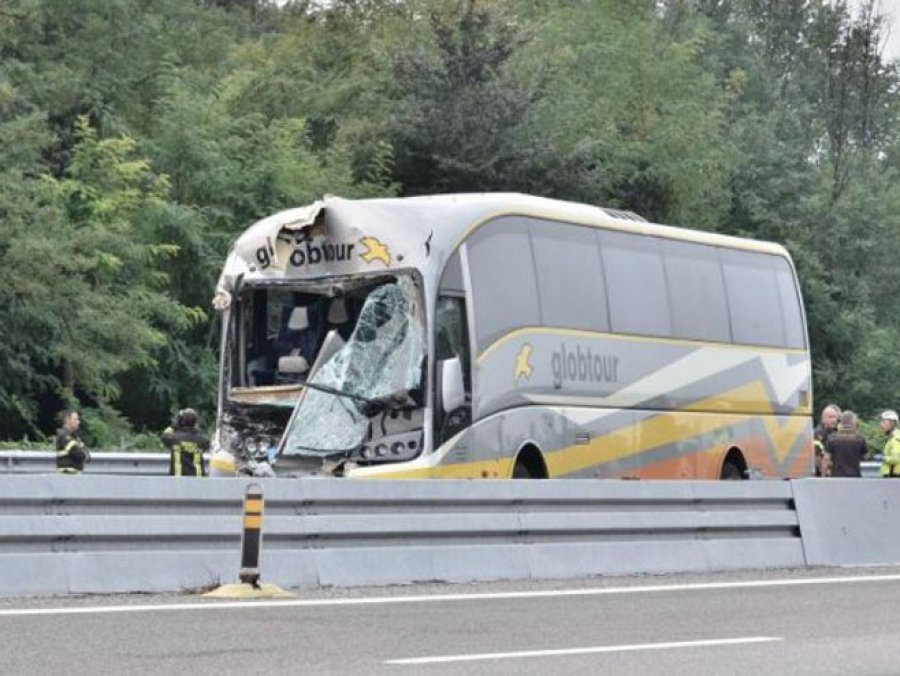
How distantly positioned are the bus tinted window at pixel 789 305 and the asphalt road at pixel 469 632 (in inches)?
497

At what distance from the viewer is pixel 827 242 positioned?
59.8 metres

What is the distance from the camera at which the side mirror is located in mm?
22078

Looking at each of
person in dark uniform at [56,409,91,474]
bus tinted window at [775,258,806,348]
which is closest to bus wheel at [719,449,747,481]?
bus tinted window at [775,258,806,348]

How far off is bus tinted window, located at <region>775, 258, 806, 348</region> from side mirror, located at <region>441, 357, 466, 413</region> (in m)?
8.72

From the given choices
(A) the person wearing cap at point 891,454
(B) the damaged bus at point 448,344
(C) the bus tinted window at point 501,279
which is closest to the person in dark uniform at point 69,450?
(B) the damaged bus at point 448,344

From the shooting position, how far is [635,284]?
26.0 meters

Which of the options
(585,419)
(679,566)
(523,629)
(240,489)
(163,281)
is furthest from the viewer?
(163,281)

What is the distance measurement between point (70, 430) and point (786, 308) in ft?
36.8

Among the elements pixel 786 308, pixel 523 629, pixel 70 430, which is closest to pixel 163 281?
pixel 786 308

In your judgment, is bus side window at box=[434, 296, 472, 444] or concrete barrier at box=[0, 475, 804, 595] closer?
concrete barrier at box=[0, 475, 804, 595]

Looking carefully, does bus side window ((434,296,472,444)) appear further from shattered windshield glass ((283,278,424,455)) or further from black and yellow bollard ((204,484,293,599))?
black and yellow bollard ((204,484,293,599))

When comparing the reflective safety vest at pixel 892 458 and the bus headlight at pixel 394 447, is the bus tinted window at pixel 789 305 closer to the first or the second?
the reflective safety vest at pixel 892 458

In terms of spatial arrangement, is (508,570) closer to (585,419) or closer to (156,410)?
(585,419)

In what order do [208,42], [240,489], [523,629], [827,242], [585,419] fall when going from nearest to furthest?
[523,629]
[240,489]
[585,419]
[208,42]
[827,242]
